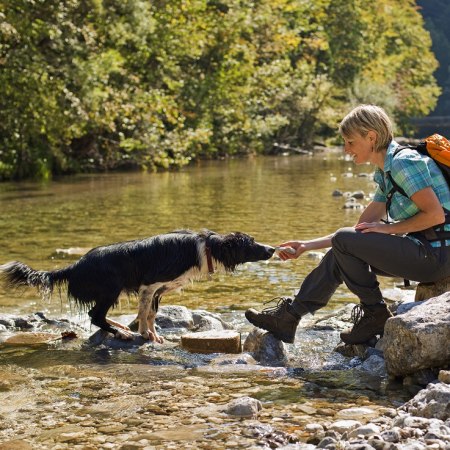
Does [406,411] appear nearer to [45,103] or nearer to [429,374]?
[429,374]

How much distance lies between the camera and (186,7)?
2650 cm

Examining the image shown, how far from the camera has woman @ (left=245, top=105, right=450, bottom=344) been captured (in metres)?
5.25

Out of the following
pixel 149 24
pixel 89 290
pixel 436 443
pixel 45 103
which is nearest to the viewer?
pixel 436 443

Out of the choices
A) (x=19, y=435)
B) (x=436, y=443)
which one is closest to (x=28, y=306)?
(x=19, y=435)

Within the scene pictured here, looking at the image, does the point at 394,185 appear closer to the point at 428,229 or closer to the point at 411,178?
the point at 411,178

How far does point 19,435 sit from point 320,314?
3.64 meters

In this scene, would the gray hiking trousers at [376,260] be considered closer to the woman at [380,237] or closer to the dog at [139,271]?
the woman at [380,237]

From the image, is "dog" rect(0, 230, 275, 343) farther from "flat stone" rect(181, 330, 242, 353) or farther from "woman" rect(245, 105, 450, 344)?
"woman" rect(245, 105, 450, 344)

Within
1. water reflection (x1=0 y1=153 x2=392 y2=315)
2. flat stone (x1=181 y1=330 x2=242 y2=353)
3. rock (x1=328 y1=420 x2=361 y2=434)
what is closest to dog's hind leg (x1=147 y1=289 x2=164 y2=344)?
flat stone (x1=181 y1=330 x2=242 y2=353)

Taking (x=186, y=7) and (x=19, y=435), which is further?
(x=186, y=7)

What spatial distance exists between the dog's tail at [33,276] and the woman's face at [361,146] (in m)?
2.41

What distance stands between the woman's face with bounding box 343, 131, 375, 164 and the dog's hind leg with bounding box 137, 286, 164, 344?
2.04 metres

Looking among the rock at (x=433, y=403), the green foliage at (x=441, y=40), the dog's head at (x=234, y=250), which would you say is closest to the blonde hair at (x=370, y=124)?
the dog's head at (x=234, y=250)

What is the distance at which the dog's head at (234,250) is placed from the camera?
22.0ft
